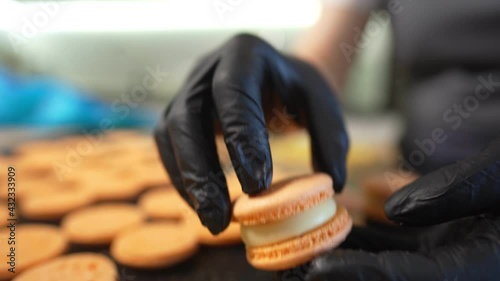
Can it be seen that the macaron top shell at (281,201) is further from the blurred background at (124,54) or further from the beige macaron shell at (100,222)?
the blurred background at (124,54)

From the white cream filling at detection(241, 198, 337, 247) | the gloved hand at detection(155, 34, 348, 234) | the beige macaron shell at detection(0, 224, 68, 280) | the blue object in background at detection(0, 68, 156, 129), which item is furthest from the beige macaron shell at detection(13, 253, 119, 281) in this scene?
the blue object in background at detection(0, 68, 156, 129)

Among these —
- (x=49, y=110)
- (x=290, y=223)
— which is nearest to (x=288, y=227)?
(x=290, y=223)

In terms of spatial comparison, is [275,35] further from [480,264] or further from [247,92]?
[480,264]

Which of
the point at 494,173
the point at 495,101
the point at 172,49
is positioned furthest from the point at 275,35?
the point at 494,173

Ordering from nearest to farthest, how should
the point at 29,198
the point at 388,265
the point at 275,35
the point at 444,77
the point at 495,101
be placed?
the point at 388,265, the point at 29,198, the point at 495,101, the point at 444,77, the point at 275,35

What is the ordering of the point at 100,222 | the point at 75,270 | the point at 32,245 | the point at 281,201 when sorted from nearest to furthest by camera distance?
the point at 281,201 < the point at 75,270 < the point at 32,245 < the point at 100,222

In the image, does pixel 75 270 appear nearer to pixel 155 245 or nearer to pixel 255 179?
pixel 155 245
